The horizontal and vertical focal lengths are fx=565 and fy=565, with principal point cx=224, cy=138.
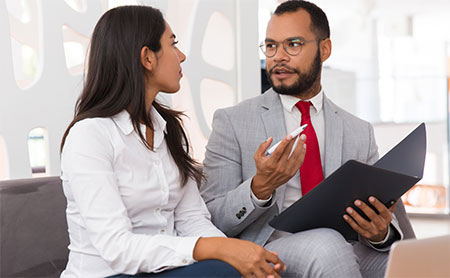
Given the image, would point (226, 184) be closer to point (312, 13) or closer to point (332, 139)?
point (332, 139)

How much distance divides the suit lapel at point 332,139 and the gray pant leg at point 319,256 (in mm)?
376

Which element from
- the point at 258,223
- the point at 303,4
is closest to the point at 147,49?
the point at 258,223

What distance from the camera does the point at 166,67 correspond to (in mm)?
1549

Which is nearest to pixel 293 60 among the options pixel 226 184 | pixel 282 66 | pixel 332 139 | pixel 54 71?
pixel 282 66

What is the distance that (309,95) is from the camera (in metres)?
2.01

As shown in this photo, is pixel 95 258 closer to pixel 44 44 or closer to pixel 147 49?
pixel 147 49

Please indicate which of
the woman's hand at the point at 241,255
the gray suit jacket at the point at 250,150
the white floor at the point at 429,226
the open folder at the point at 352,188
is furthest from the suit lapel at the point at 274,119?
the white floor at the point at 429,226

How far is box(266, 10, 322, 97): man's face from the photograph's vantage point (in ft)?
6.36

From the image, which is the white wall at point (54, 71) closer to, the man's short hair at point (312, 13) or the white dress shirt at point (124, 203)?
the white dress shirt at point (124, 203)

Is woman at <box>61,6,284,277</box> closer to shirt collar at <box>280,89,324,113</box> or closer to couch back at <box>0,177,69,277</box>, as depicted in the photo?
couch back at <box>0,177,69,277</box>

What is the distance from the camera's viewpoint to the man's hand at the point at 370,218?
5.14 feet

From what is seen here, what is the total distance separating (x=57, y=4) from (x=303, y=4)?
0.91 meters

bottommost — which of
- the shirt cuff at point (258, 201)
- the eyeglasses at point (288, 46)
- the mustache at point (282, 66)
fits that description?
the shirt cuff at point (258, 201)

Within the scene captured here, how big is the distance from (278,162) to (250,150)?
36cm
